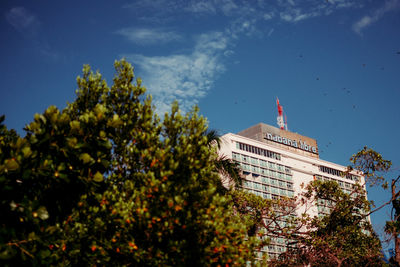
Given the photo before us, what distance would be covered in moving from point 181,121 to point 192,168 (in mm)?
2040

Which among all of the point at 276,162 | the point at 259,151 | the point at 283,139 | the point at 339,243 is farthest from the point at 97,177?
the point at 283,139

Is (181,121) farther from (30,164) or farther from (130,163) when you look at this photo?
(30,164)

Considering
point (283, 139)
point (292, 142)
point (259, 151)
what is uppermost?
point (283, 139)

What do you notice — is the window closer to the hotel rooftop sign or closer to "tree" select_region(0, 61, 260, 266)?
the hotel rooftop sign

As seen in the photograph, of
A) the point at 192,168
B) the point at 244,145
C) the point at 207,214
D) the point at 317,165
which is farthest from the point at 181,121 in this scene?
the point at 317,165

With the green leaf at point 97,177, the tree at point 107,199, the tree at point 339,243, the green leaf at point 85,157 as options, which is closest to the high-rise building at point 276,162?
the tree at point 339,243

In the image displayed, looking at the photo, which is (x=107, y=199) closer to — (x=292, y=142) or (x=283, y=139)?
(x=283, y=139)

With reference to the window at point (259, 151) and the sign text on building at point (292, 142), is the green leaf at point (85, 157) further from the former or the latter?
the sign text on building at point (292, 142)

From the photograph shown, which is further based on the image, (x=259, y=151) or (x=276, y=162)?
(x=276, y=162)

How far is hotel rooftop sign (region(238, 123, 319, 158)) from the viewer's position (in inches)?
4291

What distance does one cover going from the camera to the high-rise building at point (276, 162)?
323 ft

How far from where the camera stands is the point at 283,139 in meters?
113

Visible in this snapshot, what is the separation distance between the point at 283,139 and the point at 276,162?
9.07m

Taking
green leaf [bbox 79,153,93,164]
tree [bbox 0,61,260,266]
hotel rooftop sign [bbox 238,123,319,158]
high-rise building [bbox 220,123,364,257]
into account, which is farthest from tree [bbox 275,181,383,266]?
hotel rooftop sign [bbox 238,123,319,158]
